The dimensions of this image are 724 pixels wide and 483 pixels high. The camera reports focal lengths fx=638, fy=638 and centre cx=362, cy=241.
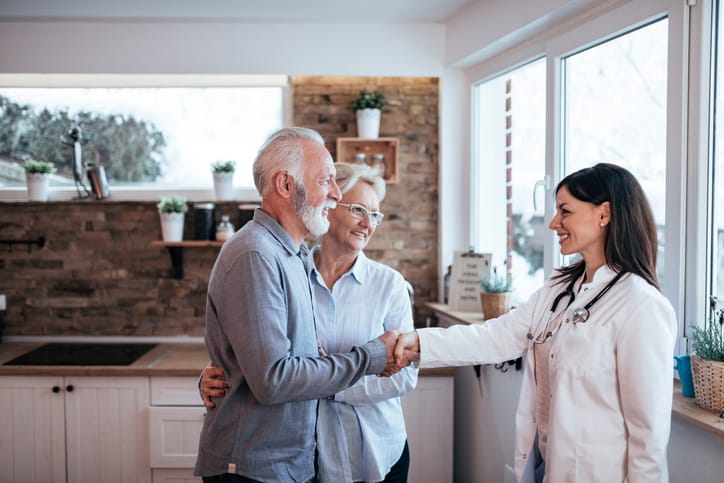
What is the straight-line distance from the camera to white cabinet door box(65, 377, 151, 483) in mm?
3273

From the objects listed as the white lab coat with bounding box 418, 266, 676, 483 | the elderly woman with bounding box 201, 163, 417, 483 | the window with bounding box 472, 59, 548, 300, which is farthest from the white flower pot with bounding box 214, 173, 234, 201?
the white lab coat with bounding box 418, 266, 676, 483

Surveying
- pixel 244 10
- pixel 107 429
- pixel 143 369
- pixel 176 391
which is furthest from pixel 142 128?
pixel 107 429

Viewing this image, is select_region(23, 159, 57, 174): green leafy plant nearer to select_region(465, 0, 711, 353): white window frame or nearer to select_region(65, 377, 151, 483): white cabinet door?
select_region(65, 377, 151, 483): white cabinet door

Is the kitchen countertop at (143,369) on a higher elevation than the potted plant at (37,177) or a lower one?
lower

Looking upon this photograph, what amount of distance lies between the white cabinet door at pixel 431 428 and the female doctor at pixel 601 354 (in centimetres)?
149

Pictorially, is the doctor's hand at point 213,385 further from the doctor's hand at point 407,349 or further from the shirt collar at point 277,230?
the doctor's hand at point 407,349

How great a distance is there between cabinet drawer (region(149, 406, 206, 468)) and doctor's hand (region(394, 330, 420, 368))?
1.66 meters

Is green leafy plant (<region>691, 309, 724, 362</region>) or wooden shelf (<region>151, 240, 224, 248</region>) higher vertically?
wooden shelf (<region>151, 240, 224, 248</region>)

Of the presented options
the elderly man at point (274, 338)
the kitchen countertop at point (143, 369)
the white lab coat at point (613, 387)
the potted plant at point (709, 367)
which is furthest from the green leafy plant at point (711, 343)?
the kitchen countertop at point (143, 369)

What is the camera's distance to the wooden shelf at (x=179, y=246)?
3.61 m

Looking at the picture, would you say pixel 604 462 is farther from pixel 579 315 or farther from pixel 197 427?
pixel 197 427

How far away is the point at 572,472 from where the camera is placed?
161 cm

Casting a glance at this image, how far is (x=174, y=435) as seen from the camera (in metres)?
3.25

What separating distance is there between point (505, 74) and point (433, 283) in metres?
1.27
